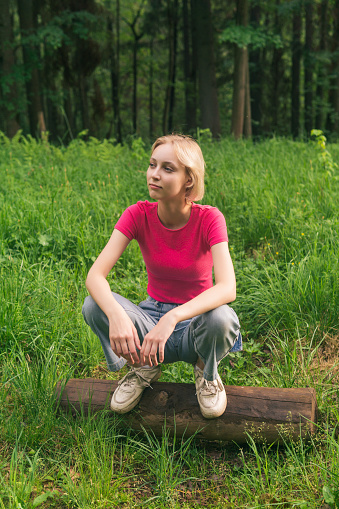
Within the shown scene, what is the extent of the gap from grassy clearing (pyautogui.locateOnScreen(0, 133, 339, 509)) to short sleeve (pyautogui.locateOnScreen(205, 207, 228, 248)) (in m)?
0.92

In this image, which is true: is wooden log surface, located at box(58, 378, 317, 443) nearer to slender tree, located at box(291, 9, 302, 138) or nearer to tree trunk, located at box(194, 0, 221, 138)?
tree trunk, located at box(194, 0, 221, 138)

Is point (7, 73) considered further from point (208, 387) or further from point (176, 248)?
point (208, 387)

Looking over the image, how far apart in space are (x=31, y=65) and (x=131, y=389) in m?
14.6

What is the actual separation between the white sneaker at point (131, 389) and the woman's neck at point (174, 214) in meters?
0.84

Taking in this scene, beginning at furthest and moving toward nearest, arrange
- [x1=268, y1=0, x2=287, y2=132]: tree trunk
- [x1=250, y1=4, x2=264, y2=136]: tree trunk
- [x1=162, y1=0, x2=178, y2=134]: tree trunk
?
[x1=268, y1=0, x2=287, y2=132]: tree trunk < [x1=162, y1=0, x2=178, y2=134]: tree trunk < [x1=250, y1=4, x2=264, y2=136]: tree trunk

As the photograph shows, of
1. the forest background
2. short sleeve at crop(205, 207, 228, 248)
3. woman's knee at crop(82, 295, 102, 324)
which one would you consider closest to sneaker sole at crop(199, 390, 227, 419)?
woman's knee at crop(82, 295, 102, 324)

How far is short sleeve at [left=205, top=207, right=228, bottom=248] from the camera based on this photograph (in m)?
2.31

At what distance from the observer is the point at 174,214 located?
8.10ft

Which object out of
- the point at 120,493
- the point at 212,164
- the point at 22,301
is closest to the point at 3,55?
the point at 212,164

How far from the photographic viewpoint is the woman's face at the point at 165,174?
7.57ft

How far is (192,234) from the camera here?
2441 mm

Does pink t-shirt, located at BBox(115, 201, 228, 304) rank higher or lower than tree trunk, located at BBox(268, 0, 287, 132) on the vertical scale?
higher

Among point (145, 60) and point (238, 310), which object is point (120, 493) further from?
point (145, 60)

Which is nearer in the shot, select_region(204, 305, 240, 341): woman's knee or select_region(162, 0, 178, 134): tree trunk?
select_region(204, 305, 240, 341): woman's knee
